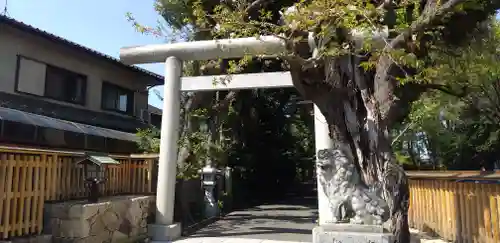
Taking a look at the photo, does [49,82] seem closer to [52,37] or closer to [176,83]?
[52,37]

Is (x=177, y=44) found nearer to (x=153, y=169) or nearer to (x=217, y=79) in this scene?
(x=217, y=79)

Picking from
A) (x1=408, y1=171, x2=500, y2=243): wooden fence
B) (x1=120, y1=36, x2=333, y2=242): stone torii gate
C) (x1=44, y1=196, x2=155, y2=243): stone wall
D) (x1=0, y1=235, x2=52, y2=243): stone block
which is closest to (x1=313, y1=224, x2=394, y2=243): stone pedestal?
(x1=120, y1=36, x2=333, y2=242): stone torii gate

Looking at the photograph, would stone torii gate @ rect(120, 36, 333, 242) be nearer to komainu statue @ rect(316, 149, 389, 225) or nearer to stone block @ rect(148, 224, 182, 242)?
stone block @ rect(148, 224, 182, 242)

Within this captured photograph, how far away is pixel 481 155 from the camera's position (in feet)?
54.9

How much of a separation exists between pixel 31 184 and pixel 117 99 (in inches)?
335

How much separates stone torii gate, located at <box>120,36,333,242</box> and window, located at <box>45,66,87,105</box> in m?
3.47

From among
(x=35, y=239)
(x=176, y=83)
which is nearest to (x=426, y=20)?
(x=176, y=83)

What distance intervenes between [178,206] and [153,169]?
141cm

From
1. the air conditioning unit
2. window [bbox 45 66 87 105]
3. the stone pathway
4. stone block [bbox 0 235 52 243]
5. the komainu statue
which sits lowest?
the stone pathway

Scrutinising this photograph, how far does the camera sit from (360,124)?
616cm

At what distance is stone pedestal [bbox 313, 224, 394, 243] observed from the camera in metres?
5.51

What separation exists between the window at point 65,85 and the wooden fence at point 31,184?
5.11m

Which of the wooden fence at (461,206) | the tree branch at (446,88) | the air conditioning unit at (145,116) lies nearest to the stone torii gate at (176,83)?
the tree branch at (446,88)

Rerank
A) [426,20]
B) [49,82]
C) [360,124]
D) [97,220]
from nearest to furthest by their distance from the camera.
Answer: [426,20], [360,124], [97,220], [49,82]
